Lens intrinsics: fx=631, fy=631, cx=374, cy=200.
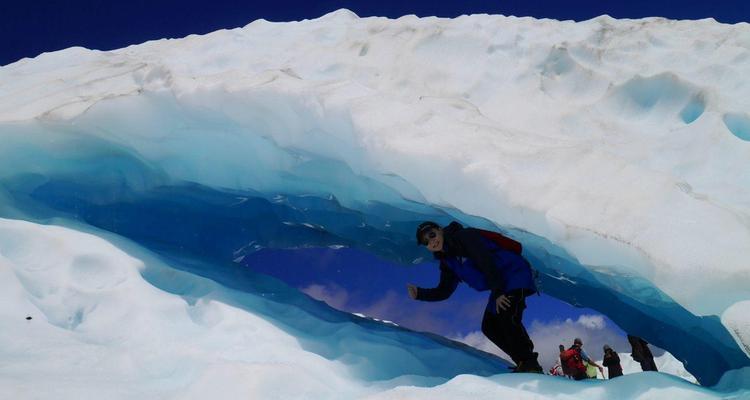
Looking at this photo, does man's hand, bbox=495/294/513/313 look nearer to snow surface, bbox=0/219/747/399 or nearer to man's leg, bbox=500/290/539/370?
man's leg, bbox=500/290/539/370

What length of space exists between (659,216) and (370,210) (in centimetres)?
230

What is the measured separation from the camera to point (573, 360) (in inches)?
283

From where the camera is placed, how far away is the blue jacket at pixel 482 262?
3.50m

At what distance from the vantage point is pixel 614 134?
467cm

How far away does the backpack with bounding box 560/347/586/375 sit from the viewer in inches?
280

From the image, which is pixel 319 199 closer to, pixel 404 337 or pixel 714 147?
pixel 404 337

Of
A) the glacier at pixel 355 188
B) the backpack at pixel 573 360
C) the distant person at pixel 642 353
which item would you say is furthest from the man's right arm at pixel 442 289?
the distant person at pixel 642 353

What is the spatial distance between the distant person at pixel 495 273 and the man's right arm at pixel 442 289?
0.07 metres

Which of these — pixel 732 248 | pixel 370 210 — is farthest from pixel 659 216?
pixel 370 210

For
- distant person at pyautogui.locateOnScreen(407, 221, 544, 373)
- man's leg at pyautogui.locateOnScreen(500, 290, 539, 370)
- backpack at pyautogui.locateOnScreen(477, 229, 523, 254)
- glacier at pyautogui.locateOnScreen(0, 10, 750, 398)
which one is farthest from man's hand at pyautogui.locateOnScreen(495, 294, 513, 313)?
glacier at pyautogui.locateOnScreen(0, 10, 750, 398)

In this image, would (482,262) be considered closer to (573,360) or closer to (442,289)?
(442,289)

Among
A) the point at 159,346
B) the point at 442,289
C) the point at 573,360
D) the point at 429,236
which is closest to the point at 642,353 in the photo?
the point at 573,360

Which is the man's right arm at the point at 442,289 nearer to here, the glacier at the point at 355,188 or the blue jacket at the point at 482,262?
the blue jacket at the point at 482,262

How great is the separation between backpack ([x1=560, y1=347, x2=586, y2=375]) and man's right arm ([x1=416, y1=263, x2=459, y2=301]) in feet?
12.3
